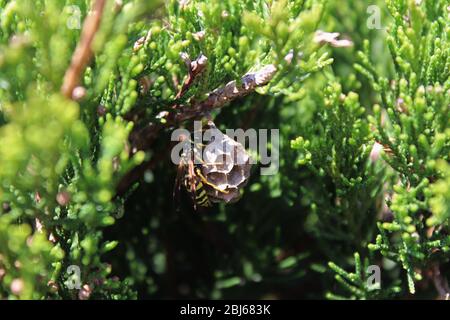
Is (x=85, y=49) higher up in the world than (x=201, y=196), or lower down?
higher up

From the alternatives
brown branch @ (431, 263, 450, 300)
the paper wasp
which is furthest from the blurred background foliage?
the paper wasp

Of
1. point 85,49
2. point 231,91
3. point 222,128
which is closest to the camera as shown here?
point 85,49

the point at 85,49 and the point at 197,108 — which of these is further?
the point at 197,108

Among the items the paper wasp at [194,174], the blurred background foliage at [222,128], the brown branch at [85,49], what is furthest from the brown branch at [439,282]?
the brown branch at [85,49]

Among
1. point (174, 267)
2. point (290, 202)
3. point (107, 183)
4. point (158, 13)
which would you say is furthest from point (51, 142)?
point (174, 267)

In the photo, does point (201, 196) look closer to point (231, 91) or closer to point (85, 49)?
point (231, 91)

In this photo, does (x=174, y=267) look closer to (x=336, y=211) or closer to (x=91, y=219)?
(x=336, y=211)

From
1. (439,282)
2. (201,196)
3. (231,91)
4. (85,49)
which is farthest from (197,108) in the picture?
(439,282)

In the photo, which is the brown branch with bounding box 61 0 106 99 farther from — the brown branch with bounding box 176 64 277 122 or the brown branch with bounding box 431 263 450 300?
the brown branch with bounding box 431 263 450 300

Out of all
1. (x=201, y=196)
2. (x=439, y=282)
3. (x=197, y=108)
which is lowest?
(x=439, y=282)
